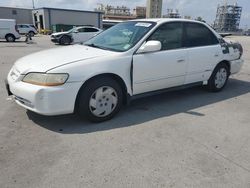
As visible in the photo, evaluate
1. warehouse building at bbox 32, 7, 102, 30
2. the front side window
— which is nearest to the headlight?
the front side window

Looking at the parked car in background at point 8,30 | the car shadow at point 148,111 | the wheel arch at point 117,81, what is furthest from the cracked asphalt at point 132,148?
the parked car in background at point 8,30

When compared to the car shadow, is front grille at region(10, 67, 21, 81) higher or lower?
higher

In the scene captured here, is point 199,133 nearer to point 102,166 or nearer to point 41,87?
point 102,166

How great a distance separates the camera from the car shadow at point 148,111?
3.57m

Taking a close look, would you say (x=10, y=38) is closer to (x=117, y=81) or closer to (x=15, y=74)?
(x=15, y=74)

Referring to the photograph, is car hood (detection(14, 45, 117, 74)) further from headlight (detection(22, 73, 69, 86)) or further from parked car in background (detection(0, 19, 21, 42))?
parked car in background (detection(0, 19, 21, 42))

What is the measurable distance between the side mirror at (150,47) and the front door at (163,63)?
8cm

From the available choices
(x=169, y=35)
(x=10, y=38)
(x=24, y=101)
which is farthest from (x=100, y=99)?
(x=10, y=38)

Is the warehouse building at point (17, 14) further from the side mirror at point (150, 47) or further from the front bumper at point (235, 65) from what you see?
→ the side mirror at point (150, 47)

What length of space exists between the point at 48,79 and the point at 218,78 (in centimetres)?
383

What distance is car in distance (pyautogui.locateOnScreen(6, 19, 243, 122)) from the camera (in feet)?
10.6

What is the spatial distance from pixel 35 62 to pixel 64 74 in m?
0.62

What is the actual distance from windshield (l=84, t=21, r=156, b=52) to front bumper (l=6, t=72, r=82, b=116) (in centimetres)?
109

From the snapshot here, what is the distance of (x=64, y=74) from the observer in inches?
126
